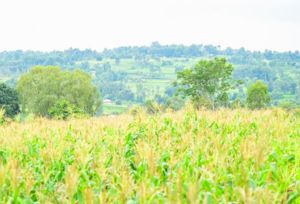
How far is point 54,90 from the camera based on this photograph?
232 feet

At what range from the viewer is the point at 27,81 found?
239ft

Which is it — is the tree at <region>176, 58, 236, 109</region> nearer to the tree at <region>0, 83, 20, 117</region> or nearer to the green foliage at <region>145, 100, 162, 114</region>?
the tree at <region>0, 83, 20, 117</region>

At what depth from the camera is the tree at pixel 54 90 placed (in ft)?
219

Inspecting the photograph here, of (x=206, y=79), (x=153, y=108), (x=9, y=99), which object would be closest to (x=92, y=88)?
(x=9, y=99)

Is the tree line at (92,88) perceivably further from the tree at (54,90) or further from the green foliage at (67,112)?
the green foliage at (67,112)

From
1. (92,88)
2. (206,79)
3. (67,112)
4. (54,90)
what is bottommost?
(54,90)

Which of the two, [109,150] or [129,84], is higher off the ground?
[109,150]

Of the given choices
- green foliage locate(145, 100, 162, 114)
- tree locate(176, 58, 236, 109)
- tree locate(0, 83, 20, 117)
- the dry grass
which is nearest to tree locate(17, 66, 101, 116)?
tree locate(0, 83, 20, 117)

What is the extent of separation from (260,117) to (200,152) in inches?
203

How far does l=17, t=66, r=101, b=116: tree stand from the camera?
66875 mm

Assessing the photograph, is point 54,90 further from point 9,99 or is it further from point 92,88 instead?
point 9,99

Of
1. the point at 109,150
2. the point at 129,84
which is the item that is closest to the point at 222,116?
the point at 109,150

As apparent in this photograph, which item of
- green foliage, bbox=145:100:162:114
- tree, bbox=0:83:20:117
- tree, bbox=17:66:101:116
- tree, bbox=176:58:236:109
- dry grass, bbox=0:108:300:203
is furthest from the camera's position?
tree, bbox=176:58:236:109

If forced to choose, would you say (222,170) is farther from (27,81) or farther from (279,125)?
(27,81)
